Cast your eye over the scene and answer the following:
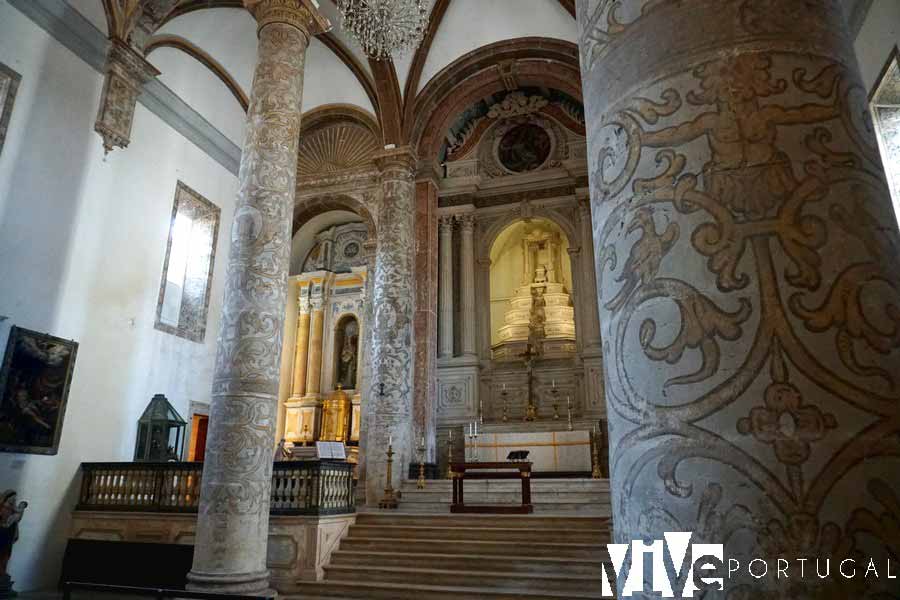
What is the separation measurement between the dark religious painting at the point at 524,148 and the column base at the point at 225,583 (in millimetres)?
12112

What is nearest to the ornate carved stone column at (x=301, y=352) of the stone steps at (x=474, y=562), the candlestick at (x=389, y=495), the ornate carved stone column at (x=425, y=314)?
the ornate carved stone column at (x=425, y=314)

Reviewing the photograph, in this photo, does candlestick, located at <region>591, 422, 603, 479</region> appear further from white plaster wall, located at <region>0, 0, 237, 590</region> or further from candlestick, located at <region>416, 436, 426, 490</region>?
white plaster wall, located at <region>0, 0, 237, 590</region>

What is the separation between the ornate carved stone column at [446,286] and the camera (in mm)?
14414

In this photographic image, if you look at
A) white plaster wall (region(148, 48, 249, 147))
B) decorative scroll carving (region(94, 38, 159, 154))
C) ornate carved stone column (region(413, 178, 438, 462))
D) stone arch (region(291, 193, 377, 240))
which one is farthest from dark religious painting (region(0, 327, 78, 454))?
stone arch (region(291, 193, 377, 240))

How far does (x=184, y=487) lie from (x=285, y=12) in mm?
6314

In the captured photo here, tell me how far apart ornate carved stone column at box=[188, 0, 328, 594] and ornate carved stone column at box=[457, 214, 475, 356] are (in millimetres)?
8058

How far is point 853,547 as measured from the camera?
3.15ft

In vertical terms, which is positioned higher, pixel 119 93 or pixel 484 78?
pixel 484 78

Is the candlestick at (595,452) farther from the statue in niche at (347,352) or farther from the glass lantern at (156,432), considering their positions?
the statue in niche at (347,352)

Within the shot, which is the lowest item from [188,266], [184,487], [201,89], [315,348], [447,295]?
[184,487]

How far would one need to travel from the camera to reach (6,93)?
26.3ft

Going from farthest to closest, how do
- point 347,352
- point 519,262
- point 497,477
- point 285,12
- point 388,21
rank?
point 347,352 → point 519,262 → point 388,21 → point 497,477 → point 285,12

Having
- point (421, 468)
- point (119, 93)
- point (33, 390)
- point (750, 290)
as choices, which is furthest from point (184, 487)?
point (750, 290)

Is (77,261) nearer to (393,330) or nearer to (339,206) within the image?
(393,330)
